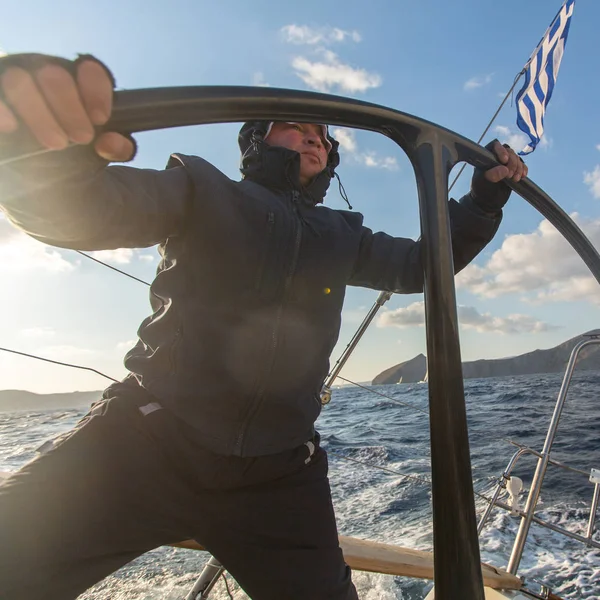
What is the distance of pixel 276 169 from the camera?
44.0 inches

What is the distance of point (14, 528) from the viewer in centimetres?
79

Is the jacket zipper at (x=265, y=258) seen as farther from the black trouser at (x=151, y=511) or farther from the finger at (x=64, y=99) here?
the finger at (x=64, y=99)

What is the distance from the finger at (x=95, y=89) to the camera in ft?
1.17

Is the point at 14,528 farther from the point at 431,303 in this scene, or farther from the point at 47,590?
the point at 431,303

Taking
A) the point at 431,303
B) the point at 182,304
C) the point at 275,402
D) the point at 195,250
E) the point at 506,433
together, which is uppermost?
the point at 195,250

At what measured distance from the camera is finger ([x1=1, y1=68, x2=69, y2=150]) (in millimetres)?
328

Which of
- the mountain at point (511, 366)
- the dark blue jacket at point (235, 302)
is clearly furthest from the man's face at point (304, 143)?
the mountain at point (511, 366)

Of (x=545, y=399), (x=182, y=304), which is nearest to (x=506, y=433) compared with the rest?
(x=545, y=399)

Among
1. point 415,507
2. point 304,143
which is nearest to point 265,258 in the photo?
point 304,143

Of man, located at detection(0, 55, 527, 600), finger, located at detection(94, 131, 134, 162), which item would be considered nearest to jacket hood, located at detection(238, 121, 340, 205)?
man, located at detection(0, 55, 527, 600)

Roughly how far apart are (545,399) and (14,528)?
16522 millimetres

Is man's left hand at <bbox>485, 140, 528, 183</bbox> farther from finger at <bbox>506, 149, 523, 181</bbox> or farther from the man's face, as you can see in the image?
the man's face

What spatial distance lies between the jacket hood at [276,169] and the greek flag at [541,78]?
2.66m

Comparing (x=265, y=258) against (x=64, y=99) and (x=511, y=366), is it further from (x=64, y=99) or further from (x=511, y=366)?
(x=511, y=366)
